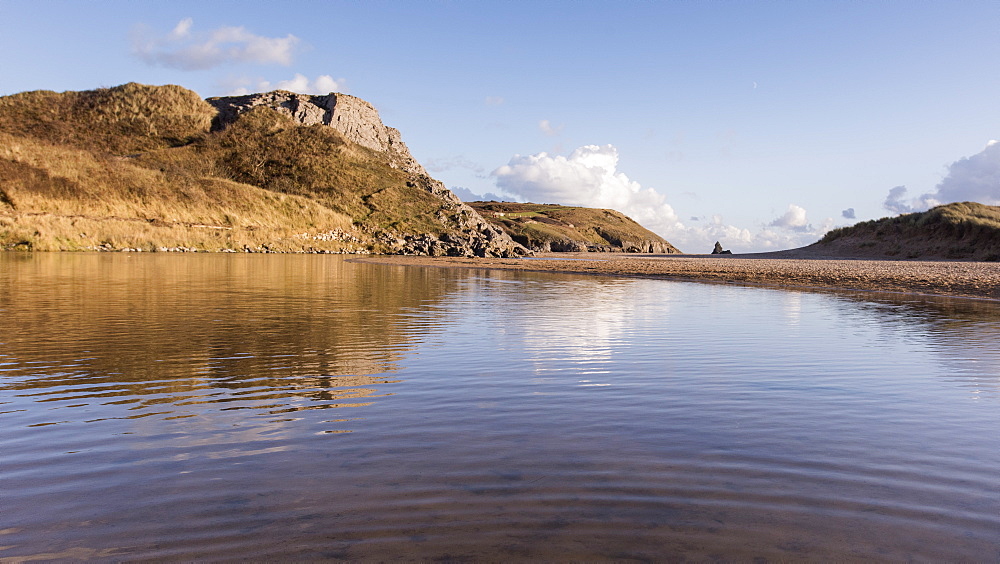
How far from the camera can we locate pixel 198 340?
12391 mm

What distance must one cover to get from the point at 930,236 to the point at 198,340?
7641cm

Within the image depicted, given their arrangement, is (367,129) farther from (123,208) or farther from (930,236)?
(930,236)

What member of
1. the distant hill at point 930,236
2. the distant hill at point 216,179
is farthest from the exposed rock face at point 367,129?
the distant hill at point 930,236

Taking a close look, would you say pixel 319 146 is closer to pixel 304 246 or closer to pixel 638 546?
pixel 304 246

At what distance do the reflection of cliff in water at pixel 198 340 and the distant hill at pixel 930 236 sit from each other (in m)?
62.4

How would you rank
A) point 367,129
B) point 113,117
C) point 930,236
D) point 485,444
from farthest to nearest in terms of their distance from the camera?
point 367,129 < point 113,117 < point 930,236 < point 485,444

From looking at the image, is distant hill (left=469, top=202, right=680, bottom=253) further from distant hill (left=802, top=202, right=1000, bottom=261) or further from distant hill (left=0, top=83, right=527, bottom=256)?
distant hill (left=802, top=202, right=1000, bottom=261)

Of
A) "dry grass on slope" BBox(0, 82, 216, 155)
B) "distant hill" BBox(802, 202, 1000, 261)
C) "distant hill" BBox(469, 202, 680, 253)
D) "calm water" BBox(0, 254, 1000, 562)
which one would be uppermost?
"dry grass on slope" BBox(0, 82, 216, 155)

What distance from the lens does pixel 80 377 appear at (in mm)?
9070

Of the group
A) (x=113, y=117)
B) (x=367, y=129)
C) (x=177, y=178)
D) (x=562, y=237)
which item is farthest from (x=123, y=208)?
(x=562, y=237)

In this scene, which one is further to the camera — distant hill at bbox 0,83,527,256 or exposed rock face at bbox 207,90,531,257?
exposed rock face at bbox 207,90,531,257

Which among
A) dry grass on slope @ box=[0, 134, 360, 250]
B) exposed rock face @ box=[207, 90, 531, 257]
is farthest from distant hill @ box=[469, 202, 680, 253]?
dry grass on slope @ box=[0, 134, 360, 250]

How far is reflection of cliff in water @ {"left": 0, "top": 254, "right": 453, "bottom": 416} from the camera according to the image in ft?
29.0

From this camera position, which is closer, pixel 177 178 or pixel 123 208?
pixel 123 208
